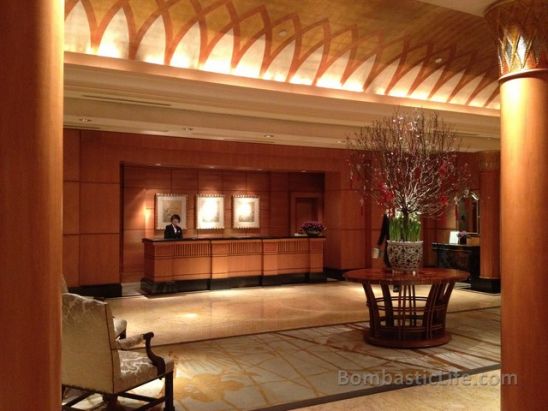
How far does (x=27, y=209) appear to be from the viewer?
1688 millimetres

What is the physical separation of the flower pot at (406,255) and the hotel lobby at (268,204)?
26mm

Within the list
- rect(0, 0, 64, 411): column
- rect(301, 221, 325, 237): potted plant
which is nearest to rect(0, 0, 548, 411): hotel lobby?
rect(0, 0, 64, 411): column

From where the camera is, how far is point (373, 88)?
7.84 metres

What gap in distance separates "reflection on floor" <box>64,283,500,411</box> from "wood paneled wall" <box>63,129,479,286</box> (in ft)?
4.05

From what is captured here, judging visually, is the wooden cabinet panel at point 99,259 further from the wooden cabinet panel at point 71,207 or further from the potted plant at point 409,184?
the potted plant at point 409,184

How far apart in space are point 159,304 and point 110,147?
10.2ft

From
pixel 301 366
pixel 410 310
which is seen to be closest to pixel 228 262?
pixel 410 310

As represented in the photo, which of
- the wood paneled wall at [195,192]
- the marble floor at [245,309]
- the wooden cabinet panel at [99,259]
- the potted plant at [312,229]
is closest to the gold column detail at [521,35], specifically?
the marble floor at [245,309]

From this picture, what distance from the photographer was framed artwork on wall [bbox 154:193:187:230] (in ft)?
37.4

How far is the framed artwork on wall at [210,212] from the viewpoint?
11898mm

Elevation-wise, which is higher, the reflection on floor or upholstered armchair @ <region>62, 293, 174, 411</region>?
upholstered armchair @ <region>62, 293, 174, 411</region>

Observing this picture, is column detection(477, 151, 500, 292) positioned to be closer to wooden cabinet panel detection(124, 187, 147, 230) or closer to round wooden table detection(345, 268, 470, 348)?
round wooden table detection(345, 268, 470, 348)

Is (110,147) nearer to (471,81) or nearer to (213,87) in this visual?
(213,87)

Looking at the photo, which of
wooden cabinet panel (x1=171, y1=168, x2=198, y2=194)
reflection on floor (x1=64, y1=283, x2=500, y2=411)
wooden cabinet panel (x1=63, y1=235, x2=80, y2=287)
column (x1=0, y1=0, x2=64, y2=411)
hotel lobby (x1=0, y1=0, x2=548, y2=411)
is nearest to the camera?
column (x1=0, y1=0, x2=64, y2=411)
